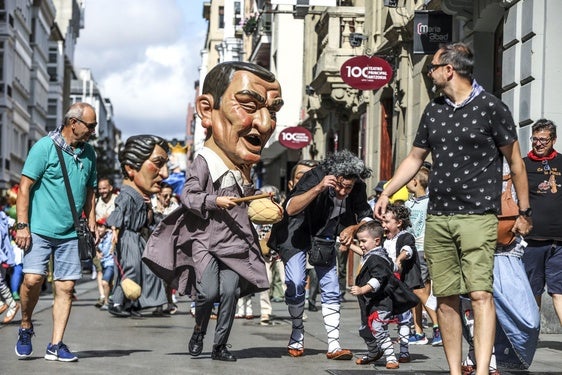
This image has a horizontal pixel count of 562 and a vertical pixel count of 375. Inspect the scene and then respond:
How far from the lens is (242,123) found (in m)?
10.3

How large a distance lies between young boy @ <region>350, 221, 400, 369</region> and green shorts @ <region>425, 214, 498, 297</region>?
1.88 m

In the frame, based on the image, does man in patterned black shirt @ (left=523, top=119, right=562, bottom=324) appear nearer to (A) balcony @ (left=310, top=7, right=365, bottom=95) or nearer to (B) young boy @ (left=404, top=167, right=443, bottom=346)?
(B) young boy @ (left=404, top=167, right=443, bottom=346)

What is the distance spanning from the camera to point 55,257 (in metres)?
9.87

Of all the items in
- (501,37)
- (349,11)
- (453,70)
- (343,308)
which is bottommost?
(343,308)

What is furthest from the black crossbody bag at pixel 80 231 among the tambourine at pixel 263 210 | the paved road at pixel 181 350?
the tambourine at pixel 263 210

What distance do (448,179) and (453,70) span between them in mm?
684

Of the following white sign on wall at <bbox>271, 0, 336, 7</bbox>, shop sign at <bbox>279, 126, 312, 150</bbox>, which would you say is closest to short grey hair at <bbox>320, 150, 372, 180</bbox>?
white sign on wall at <bbox>271, 0, 336, 7</bbox>

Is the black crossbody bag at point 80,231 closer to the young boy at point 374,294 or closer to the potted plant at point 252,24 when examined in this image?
the young boy at point 374,294

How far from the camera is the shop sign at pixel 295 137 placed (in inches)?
1393

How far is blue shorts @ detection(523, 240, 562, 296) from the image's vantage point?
11188mm

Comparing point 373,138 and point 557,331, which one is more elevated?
point 373,138

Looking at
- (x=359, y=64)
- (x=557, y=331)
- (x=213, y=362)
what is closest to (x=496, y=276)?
(x=213, y=362)

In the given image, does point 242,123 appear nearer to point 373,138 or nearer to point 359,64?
point 359,64

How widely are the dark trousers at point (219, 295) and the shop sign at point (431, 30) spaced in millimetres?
9938
